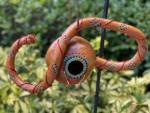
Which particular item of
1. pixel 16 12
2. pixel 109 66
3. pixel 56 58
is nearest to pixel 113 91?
pixel 109 66

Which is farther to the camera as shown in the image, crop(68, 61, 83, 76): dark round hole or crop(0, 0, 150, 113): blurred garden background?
crop(0, 0, 150, 113): blurred garden background

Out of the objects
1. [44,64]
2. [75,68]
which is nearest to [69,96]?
[44,64]

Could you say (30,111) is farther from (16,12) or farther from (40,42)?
(16,12)

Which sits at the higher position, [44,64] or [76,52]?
[76,52]

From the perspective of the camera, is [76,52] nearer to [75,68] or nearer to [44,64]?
[75,68]

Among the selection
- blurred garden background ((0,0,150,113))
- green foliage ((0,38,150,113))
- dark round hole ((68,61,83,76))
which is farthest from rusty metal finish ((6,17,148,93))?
green foliage ((0,38,150,113))

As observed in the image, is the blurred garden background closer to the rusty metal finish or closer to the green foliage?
the green foliage
